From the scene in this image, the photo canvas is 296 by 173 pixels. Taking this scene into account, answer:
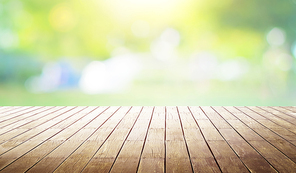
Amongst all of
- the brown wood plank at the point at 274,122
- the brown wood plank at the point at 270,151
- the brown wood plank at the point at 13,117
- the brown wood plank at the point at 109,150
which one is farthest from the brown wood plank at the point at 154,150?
the brown wood plank at the point at 13,117

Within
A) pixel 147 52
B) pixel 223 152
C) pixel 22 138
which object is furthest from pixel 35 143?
pixel 147 52

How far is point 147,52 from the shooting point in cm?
394

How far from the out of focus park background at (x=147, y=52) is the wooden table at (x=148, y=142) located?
837 mm

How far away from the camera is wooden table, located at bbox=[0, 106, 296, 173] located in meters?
1.46

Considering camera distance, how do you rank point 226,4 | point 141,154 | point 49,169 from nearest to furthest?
1. point 49,169
2. point 141,154
3. point 226,4

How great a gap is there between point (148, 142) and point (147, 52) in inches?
86.9

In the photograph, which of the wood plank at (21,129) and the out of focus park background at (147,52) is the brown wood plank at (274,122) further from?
the wood plank at (21,129)

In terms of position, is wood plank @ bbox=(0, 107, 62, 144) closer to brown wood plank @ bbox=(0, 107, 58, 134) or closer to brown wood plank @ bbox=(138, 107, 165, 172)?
brown wood plank @ bbox=(0, 107, 58, 134)

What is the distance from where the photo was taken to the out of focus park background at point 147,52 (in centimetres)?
384

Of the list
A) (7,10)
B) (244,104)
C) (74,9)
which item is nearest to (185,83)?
(244,104)

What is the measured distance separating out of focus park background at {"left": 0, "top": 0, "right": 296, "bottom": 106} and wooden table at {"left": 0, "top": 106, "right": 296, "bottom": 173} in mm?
837

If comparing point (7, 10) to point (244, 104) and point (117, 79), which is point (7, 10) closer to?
point (117, 79)

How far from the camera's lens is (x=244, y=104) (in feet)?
12.8

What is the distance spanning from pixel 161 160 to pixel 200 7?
112 inches
